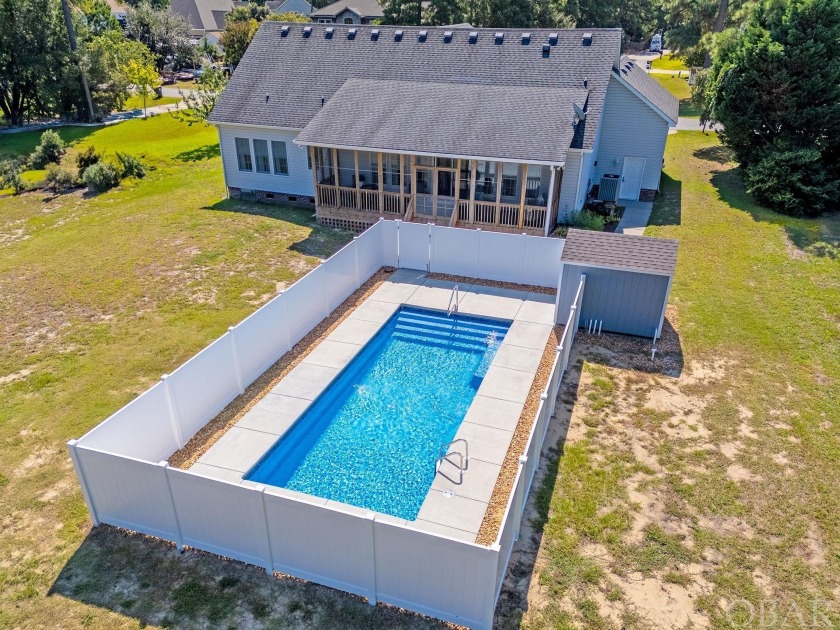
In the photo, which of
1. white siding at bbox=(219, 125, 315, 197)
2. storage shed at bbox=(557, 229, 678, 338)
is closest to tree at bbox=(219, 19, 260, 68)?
white siding at bbox=(219, 125, 315, 197)

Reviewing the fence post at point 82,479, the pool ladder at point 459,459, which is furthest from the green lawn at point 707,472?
the fence post at point 82,479

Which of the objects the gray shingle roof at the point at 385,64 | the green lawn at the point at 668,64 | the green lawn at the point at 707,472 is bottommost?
the green lawn at the point at 707,472

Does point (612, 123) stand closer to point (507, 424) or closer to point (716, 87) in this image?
point (716, 87)

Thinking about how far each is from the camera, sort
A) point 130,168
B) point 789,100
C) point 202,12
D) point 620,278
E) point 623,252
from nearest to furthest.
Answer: point 623,252, point 620,278, point 789,100, point 130,168, point 202,12

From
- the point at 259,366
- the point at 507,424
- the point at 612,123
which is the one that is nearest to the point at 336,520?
the point at 507,424

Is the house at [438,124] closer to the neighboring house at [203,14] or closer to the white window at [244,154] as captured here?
the white window at [244,154]

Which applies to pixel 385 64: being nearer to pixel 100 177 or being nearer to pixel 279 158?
pixel 279 158

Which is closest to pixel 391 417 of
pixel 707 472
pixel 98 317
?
pixel 707 472
